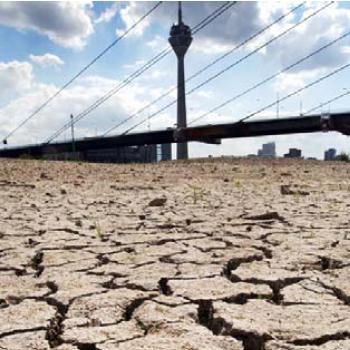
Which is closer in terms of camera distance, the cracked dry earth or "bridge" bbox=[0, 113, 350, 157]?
the cracked dry earth

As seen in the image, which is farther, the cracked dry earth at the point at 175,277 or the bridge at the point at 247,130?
the bridge at the point at 247,130

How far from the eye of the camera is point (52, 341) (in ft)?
6.99

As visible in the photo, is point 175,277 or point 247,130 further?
point 247,130

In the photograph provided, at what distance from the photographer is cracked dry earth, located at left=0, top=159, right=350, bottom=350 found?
2.16 metres

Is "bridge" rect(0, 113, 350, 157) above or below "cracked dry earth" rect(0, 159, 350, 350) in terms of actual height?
above

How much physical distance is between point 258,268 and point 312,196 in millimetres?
4848

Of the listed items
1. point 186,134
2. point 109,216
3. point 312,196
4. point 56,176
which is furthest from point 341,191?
point 186,134

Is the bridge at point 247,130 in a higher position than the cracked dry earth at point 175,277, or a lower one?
higher

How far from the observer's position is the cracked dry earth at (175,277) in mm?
2162

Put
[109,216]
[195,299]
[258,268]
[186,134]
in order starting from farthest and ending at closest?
[186,134], [109,216], [258,268], [195,299]

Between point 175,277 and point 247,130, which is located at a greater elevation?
point 247,130

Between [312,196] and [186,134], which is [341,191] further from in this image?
[186,134]

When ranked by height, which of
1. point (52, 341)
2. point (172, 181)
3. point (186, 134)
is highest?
point (186, 134)

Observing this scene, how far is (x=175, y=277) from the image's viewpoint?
118 inches
